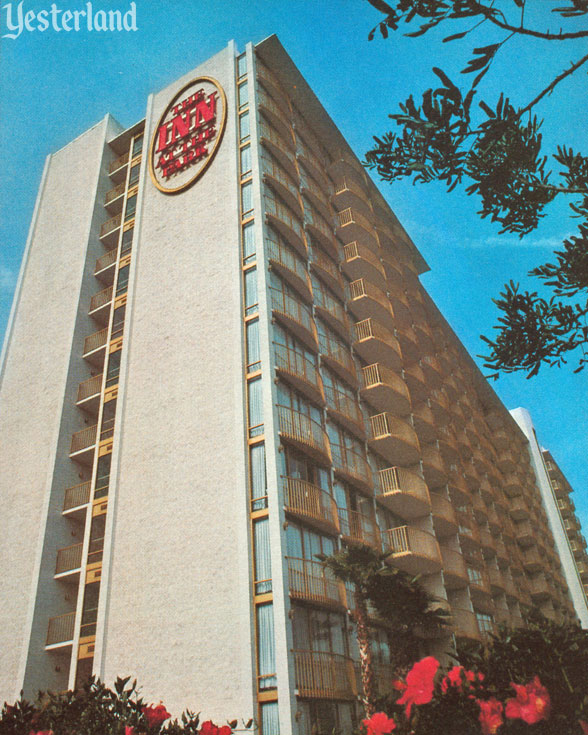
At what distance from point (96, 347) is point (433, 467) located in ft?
62.2

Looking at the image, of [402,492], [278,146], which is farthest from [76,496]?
[278,146]

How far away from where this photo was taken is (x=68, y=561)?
86.5 feet

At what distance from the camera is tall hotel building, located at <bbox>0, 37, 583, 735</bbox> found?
20062mm

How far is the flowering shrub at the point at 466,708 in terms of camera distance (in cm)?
438

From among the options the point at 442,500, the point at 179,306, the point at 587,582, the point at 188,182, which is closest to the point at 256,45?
the point at 188,182

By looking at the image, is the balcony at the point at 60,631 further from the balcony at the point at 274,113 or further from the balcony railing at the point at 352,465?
the balcony at the point at 274,113

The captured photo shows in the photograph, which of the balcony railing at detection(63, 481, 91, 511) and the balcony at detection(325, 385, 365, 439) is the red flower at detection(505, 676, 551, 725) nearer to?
the balcony at detection(325, 385, 365, 439)

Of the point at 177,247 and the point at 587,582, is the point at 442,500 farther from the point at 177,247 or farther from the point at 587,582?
the point at 587,582

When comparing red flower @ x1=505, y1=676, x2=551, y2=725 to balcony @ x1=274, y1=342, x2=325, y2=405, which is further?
balcony @ x1=274, y1=342, x2=325, y2=405

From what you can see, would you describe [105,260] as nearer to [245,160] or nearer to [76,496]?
[245,160]

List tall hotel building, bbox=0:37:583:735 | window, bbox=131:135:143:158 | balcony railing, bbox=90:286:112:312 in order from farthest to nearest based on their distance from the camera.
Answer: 1. window, bbox=131:135:143:158
2. balcony railing, bbox=90:286:112:312
3. tall hotel building, bbox=0:37:583:735

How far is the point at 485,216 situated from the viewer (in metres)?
7.70

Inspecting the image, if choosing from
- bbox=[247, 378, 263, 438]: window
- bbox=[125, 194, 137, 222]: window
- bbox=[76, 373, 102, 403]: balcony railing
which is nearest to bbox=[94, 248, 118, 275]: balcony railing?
bbox=[125, 194, 137, 222]: window

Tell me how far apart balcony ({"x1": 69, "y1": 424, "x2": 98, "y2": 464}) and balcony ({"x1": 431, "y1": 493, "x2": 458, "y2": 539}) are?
17170mm
